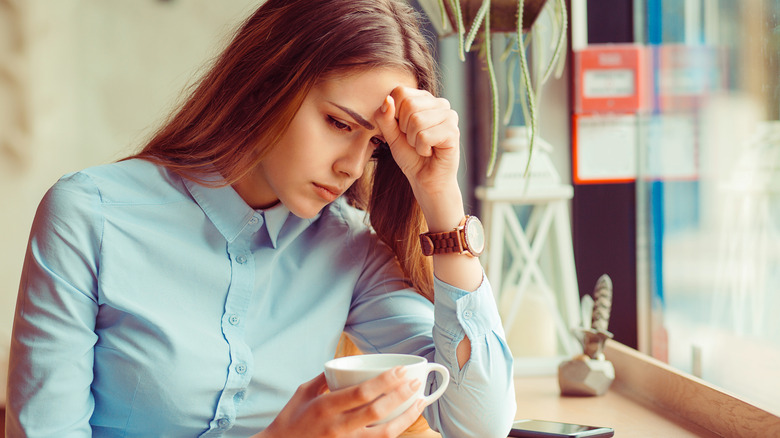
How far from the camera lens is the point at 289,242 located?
117 cm

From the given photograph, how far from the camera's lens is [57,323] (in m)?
0.93

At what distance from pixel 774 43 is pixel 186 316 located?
1.03 metres

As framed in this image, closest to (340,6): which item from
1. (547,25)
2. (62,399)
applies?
(62,399)

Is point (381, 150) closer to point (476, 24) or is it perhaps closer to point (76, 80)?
point (476, 24)

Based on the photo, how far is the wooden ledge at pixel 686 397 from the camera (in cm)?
97

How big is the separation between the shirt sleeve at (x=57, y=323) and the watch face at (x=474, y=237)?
1.73 ft

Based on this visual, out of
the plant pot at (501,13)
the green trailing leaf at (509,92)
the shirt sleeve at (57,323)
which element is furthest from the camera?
the green trailing leaf at (509,92)

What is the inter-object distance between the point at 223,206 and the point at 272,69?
0.22 m

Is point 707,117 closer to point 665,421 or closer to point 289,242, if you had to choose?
point 665,421

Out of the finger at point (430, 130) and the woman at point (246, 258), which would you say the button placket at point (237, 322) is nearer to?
the woman at point (246, 258)

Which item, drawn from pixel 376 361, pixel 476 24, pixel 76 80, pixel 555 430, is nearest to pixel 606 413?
pixel 555 430

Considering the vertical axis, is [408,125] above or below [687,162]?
above

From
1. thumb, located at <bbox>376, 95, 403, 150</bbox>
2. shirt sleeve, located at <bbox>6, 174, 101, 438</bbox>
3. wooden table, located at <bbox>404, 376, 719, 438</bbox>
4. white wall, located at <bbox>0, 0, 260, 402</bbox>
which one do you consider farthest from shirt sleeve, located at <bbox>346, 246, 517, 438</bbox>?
white wall, located at <bbox>0, 0, 260, 402</bbox>

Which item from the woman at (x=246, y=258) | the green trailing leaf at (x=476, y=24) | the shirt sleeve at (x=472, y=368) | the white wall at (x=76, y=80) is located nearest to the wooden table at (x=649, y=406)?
the shirt sleeve at (x=472, y=368)
